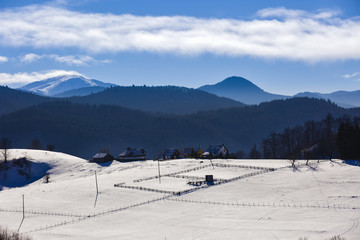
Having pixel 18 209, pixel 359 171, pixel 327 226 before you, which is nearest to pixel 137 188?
pixel 18 209

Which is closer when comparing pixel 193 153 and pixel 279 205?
pixel 279 205

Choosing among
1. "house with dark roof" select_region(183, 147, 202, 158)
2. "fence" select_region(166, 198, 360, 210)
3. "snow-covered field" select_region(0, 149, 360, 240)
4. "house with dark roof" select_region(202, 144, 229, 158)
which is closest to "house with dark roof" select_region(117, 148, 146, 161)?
"house with dark roof" select_region(183, 147, 202, 158)

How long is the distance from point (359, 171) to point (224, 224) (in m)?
34.0

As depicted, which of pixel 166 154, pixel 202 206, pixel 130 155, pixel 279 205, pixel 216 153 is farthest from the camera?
pixel 166 154

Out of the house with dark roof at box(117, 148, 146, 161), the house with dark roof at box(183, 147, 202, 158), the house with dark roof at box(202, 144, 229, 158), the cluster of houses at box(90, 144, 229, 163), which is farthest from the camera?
the house with dark roof at box(183, 147, 202, 158)

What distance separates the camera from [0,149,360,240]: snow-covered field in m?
40.8

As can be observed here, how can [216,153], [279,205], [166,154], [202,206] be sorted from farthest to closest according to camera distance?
[166,154], [216,153], [202,206], [279,205]

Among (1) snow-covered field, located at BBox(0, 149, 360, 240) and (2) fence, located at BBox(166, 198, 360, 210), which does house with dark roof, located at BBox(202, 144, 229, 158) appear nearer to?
(1) snow-covered field, located at BBox(0, 149, 360, 240)

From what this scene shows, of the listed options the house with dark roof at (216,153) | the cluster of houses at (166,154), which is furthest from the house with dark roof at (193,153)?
the house with dark roof at (216,153)

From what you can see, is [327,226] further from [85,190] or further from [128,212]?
[85,190]

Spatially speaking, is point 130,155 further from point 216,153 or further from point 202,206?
point 202,206

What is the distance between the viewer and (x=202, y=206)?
52.3 metres

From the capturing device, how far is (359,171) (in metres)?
63.5

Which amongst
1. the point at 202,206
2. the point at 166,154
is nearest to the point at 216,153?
the point at 166,154
